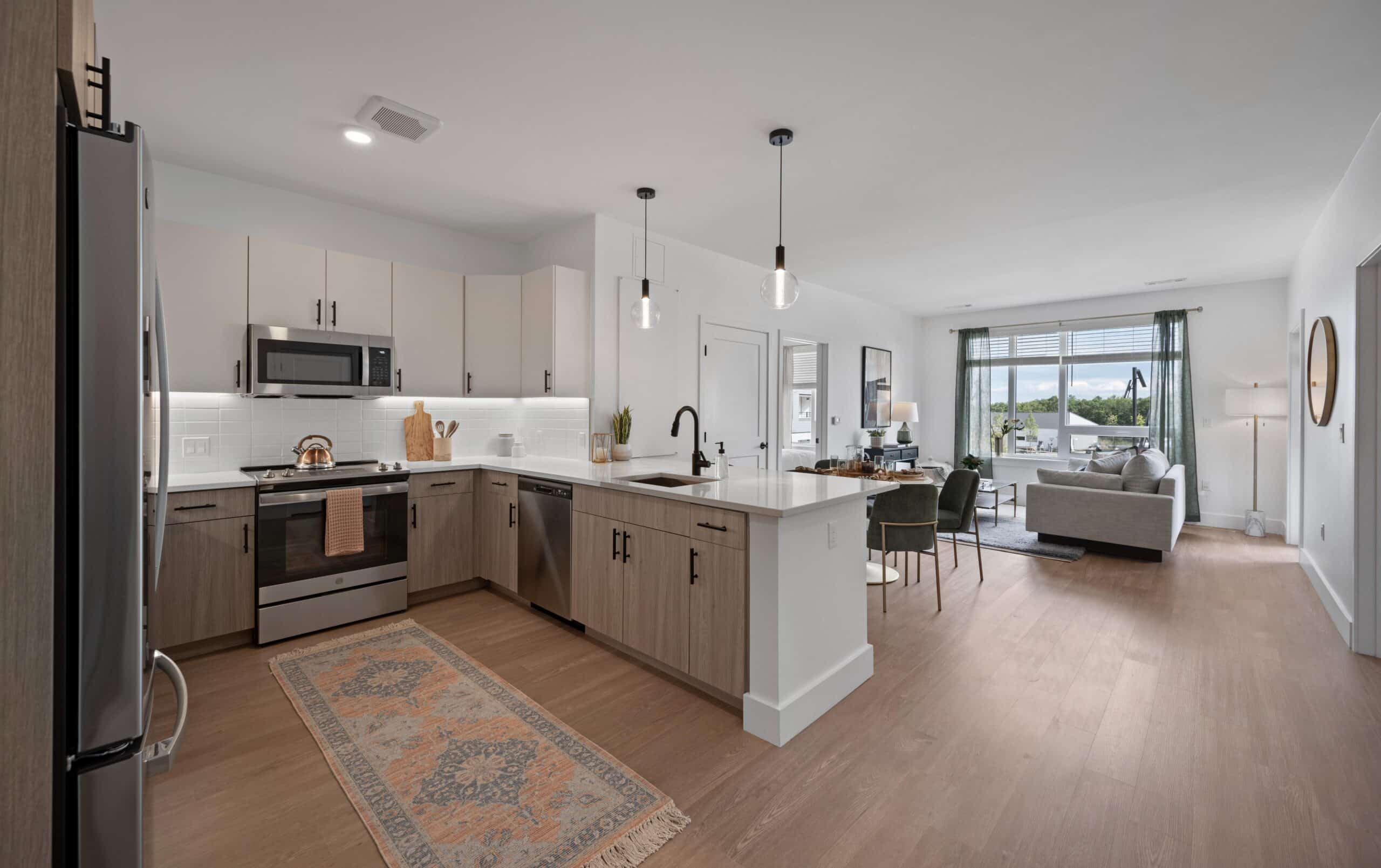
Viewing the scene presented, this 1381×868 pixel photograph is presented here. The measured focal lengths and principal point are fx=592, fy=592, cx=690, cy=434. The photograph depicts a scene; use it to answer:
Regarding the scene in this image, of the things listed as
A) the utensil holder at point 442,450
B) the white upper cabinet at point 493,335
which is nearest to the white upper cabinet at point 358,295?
the white upper cabinet at point 493,335

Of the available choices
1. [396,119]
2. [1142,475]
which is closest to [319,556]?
[396,119]

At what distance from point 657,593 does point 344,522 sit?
1.90 meters

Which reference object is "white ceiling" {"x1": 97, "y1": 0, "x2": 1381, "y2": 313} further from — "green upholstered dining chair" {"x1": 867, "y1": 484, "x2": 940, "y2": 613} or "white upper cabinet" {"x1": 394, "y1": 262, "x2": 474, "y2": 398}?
"green upholstered dining chair" {"x1": 867, "y1": 484, "x2": 940, "y2": 613}

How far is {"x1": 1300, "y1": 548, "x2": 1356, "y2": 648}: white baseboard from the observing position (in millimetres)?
3289

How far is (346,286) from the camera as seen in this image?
372cm

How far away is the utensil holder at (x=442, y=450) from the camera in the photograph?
429 cm

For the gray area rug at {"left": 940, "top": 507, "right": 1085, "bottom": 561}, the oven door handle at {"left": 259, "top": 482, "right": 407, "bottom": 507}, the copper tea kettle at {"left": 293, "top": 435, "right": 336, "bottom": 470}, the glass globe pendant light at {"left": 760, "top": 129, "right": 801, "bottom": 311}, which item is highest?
the glass globe pendant light at {"left": 760, "top": 129, "right": 801, "bottom": 311}

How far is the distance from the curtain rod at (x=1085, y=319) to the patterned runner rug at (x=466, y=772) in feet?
25.6

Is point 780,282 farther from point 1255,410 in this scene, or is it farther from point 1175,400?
point 1175,400

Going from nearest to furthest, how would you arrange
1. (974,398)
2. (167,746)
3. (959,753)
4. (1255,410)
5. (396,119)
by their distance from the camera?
1. (167,746)
2. (959,753)
3. (396,119)
4. (1255,410)
5. (974,398)

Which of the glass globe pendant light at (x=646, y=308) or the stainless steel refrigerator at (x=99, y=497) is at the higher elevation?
the glass globe pendant light at (x=646, y=308)

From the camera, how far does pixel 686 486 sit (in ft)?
9.68

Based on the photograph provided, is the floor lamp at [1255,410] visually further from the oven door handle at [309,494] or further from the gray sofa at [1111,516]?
the oven door handle at [309,494]

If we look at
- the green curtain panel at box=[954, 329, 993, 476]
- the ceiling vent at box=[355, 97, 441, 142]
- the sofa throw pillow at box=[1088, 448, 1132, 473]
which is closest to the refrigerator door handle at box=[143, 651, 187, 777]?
the ceiling vent at box=[355, 97, 441, 142]
